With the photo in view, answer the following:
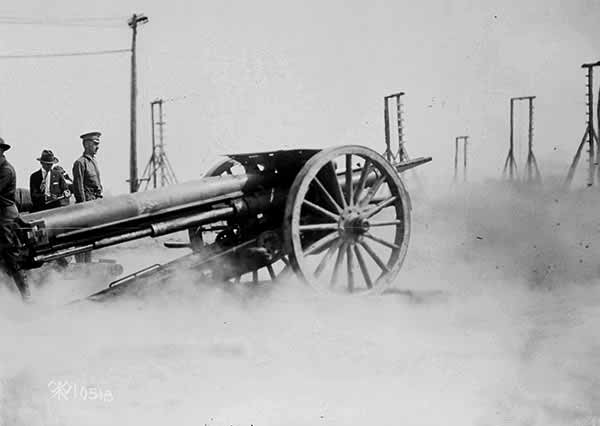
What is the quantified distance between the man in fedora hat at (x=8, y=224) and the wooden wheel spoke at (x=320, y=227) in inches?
94.7

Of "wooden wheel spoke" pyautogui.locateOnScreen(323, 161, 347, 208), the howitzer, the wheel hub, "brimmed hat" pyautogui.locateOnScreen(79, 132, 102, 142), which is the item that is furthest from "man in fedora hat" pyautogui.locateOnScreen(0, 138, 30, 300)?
the wheel hub

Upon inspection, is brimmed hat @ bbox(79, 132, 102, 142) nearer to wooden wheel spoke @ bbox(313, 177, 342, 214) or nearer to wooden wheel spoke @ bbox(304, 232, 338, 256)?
wooden wheel spoke @ bbox(313, 177, 342, 214)

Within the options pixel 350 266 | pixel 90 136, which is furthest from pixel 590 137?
pixel 90 136

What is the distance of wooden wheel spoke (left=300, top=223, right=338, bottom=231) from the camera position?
6.19m

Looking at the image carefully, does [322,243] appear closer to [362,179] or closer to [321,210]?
[321,210]

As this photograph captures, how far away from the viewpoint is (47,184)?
9.14 metres

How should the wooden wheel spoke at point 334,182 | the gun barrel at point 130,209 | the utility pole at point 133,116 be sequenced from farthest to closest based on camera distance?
the utility pole at point 133,116 < the wooden wheel spoke at point 334,182 < the gun barrel at point 130,209

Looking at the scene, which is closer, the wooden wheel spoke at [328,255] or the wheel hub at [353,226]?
the wooden wheel spoke at [328,255]

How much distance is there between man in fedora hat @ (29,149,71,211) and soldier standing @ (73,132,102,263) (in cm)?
65

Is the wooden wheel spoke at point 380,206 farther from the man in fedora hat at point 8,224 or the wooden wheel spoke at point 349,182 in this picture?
the man in fedora hat at point 8,224

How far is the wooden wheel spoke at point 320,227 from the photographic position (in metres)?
6.19

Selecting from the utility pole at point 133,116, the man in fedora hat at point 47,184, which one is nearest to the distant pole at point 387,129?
the utility pole at point 133,116

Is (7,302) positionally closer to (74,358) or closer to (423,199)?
(74,358)

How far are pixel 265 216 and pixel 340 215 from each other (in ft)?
2.33
